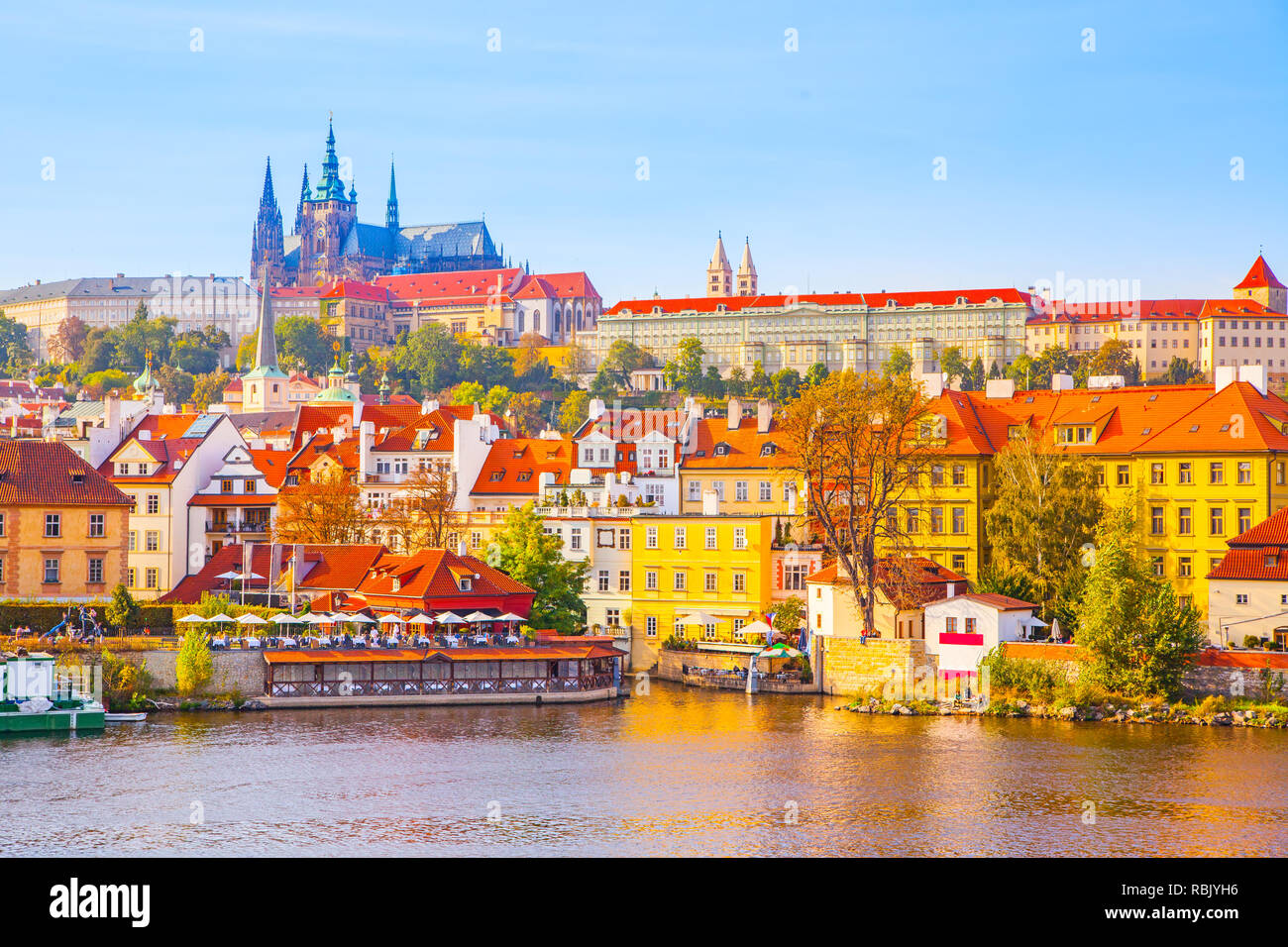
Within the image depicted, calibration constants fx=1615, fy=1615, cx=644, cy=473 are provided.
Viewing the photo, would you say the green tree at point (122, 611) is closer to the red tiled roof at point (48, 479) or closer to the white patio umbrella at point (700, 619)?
the red tiled roof at point (48, 479)

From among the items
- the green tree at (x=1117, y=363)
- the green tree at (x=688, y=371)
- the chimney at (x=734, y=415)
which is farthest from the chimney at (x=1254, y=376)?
the green tree at (x=688, y=371)

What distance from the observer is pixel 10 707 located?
46000 mm

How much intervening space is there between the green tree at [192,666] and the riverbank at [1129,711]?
2037 centimetres

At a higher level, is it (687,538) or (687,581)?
(687,538)

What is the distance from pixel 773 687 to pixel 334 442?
117ft

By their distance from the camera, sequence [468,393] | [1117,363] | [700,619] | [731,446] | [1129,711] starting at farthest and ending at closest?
[468,393] → [1117,363] → [731,446] → [700,619] → [1129,711]

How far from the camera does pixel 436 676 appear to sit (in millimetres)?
52688

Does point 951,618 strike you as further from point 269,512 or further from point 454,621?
point 269,512

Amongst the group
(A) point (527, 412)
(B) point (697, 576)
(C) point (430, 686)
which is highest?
(A) point (527, 412)

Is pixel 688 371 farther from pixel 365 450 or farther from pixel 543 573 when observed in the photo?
pixel 543 573

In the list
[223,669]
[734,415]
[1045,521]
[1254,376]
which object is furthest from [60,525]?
[1254,376]

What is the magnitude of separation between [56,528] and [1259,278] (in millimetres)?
162543

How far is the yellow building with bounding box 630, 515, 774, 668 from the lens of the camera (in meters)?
62.3

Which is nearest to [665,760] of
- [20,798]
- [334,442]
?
[20,798]
